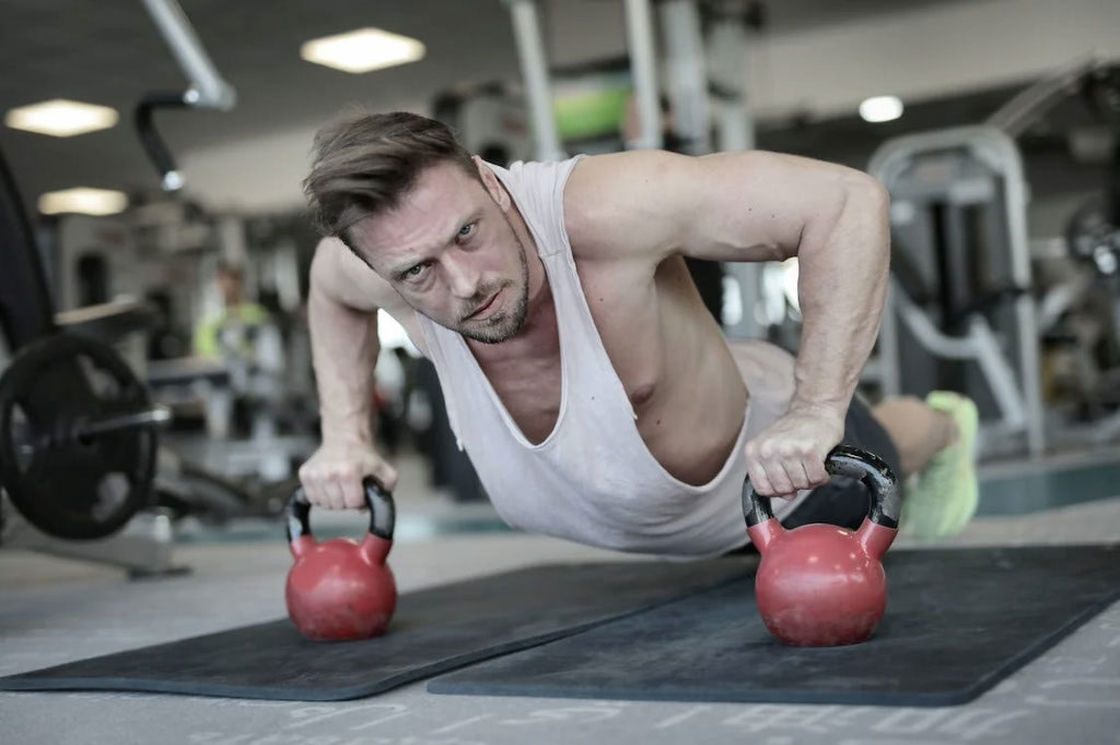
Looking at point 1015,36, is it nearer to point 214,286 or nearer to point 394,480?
point 214,286

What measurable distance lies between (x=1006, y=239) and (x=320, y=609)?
4419 mm

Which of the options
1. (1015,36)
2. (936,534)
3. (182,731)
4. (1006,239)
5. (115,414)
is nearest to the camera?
(182,731)

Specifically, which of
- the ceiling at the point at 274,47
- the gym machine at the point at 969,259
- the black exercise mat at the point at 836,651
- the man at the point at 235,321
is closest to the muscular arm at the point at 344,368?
the black exercise mat at the point at 836,651

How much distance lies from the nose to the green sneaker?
1.10 meters

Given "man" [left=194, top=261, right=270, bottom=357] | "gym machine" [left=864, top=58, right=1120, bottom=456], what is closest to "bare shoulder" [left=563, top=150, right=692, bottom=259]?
"gym machine" [left=864, top=58, right=1120, bottom=456]

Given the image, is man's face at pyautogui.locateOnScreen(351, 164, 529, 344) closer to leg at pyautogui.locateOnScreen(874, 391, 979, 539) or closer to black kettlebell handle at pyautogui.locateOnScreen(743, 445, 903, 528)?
black kettlebell handle at pyautogui.locateOnScreen(743, 445, 903, 528)

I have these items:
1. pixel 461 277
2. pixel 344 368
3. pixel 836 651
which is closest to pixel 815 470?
pixel 836 651

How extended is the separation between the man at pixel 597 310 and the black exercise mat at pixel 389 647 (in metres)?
0.14

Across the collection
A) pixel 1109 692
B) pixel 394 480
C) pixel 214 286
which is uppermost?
pixel 214 286

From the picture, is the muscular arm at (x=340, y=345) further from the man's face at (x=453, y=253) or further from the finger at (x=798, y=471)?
the finger at (x=798, y=471)

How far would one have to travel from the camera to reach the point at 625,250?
1436 millimetres

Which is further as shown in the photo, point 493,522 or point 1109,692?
point 493,522

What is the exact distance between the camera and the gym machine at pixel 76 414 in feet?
7.36

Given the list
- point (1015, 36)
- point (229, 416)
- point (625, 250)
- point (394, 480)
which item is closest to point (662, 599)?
point (394, 480)
